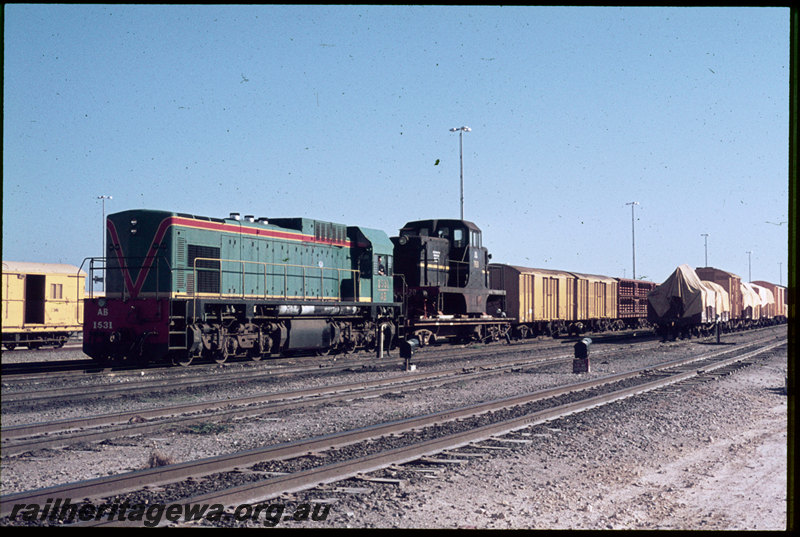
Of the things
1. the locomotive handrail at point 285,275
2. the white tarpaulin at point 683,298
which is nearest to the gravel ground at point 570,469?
the locomotive handrail at point 285,275

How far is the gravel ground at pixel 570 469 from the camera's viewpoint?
5414 mm

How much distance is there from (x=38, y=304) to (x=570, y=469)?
21.4 meters

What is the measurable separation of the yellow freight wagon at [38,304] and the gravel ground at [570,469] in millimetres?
14138

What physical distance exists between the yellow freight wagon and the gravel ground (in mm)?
14138

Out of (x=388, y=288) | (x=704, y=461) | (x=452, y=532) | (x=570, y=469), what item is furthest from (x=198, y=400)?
(x=388, y=288)

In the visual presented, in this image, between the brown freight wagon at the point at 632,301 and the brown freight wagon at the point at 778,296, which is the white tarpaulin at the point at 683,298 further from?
the brown freight wagon at the point at 778,296

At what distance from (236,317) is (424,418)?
8.67 metres

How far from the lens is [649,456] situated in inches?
304

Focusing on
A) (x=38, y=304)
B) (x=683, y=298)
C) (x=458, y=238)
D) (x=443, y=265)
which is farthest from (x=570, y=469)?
(x=683, y=298)

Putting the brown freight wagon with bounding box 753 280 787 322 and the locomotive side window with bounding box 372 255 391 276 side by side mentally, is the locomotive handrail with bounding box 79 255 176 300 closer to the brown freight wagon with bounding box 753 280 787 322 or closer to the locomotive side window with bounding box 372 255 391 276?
the locomotive side window with bounding box 372 255 391 276

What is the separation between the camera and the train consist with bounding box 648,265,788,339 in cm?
2945

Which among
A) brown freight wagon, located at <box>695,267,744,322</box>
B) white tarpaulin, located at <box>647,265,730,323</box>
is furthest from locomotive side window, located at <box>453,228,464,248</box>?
brown freight wagon, located at <box>695,267,744,322</box>

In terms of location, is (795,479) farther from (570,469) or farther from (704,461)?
(704,461)

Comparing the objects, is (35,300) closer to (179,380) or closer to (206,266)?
(206,266)
